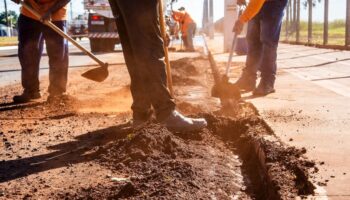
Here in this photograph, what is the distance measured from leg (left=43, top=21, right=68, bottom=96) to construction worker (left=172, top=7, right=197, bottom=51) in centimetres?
1319

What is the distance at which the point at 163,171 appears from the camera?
2736 mm

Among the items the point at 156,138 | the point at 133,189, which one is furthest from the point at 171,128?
the point at 133,189

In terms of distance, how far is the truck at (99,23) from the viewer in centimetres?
1713

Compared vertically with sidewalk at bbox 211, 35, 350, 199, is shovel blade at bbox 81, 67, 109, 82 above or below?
above

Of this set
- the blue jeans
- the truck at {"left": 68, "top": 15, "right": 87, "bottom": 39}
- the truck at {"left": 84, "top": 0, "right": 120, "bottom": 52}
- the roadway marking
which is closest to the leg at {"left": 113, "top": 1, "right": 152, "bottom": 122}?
the roadway marking

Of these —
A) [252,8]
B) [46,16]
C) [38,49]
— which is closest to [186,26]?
[38,49]

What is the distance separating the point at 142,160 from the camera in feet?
10.0

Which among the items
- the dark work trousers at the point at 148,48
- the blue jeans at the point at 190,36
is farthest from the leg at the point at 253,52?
the blue jeans at the point at 190,36

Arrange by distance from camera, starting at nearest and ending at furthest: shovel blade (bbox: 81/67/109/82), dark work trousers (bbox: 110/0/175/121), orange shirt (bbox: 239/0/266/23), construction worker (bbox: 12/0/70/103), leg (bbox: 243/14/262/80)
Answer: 1. dark work trousers (bbox: 110/0/175/121)
2. shovel blade (bbox: 81/67/109/82)
3. orange shirt (bbox: 239/0/266/23)
4. construction worker (bbox: 12/0/70/103)
5. leg (bbox: 243/14/262/80)

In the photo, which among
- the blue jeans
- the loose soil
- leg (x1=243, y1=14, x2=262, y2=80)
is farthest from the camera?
the blue jeans

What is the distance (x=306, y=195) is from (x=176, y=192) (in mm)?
617

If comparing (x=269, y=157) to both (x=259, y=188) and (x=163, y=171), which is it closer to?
(x=259, y=188)

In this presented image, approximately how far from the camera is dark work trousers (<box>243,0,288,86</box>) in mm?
5562

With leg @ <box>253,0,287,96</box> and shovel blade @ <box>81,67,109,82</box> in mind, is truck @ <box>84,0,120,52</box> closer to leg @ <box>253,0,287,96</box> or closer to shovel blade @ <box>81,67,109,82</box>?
leg @ <box>253,0,287,96</box>
